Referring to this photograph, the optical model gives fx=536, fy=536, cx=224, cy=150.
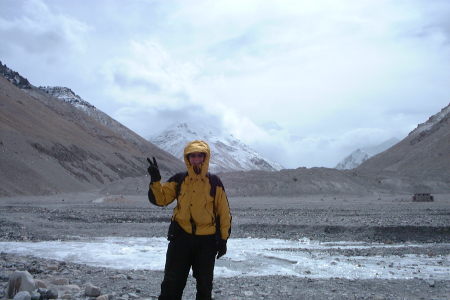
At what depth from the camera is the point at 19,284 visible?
7680mm

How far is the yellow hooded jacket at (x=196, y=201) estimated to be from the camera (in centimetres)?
624

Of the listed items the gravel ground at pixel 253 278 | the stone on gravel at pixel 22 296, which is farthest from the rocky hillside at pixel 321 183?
the stone on gravel at pixel 22 296

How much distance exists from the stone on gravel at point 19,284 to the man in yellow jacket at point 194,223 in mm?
2534

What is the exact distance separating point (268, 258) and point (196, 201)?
1053 centimetres

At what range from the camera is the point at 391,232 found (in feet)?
74.5

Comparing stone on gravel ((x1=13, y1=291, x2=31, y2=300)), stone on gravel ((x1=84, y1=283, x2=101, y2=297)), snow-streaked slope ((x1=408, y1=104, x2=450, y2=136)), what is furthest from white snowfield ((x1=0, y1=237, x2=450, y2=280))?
snow-streaked slope ((x1=408, y1=104, x2=450, y2=136))

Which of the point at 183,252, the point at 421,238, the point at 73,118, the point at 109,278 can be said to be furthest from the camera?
the point at 73,118

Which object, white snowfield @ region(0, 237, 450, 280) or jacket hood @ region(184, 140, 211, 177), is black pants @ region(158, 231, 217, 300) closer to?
jacket hood @ region(184, 140, 211, 177)

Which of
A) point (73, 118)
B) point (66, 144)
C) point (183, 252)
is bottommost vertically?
point (183, 252)

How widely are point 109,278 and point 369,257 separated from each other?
862 cm

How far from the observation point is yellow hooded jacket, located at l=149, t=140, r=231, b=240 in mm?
6242

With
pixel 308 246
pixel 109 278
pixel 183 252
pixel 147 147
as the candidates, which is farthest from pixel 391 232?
pixel 147 147

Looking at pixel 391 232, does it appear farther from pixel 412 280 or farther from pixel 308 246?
pixel 412 280

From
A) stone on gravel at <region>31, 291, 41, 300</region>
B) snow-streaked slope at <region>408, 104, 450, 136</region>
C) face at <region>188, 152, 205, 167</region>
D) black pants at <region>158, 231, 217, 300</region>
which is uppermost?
snow-streaked slope at <region>408, 104, 450, 136</region>
